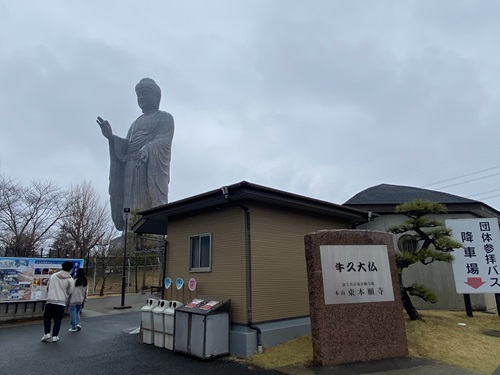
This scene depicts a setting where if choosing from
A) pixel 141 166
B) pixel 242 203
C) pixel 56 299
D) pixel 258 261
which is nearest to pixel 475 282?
pixel 258 261

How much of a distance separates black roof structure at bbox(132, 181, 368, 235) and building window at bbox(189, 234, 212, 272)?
672mm

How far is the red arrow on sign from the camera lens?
30.0 ft

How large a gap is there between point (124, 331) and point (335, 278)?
5.89m

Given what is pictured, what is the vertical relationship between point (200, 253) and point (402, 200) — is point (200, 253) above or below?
below

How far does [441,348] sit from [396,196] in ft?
22.9

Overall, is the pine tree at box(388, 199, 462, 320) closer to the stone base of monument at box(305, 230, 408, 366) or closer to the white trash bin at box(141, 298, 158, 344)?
the stone base of monument at box(305, 230, 408, 366)

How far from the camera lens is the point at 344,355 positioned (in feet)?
17.7

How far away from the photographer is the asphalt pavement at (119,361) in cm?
513

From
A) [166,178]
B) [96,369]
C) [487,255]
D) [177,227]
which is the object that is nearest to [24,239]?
[166,178]

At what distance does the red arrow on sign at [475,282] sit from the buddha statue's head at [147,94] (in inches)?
1205

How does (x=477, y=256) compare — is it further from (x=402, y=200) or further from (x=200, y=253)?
(x=200, y=253)

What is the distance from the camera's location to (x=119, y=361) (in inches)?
227

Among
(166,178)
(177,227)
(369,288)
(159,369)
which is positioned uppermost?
(166,178)

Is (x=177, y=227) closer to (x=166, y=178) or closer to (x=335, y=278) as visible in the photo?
(x=335, y=278)
